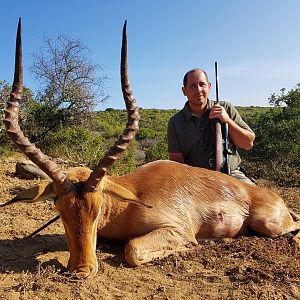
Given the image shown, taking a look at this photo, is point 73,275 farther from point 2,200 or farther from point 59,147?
point 59,147

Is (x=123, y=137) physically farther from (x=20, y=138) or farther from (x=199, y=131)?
(x=199, y=131)

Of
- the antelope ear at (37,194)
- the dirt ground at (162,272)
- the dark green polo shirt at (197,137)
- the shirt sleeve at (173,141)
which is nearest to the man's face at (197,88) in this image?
the dark green polo shirt at (197,137)

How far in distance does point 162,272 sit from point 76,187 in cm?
144

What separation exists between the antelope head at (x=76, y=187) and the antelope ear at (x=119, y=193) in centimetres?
13

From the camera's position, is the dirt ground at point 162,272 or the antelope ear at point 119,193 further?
the antelope ear at point 119,193

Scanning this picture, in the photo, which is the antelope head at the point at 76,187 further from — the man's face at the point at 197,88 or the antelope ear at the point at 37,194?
the man's face at the point at 197,88

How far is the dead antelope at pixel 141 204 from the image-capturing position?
4.88m

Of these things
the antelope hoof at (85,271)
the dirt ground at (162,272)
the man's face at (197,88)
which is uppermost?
the man's face at (197,88)

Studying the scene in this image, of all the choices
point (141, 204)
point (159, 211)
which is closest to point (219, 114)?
point (159, 211)

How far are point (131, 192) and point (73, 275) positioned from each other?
5.51ft

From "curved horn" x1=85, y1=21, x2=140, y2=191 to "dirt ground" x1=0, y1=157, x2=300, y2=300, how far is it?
1066 mm

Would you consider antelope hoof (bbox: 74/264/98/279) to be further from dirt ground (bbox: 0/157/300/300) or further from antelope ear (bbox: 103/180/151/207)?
antelope ear (bbox: 103/180/151/207)

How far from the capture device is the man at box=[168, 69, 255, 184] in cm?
794

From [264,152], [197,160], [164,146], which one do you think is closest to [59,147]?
[164,146]
